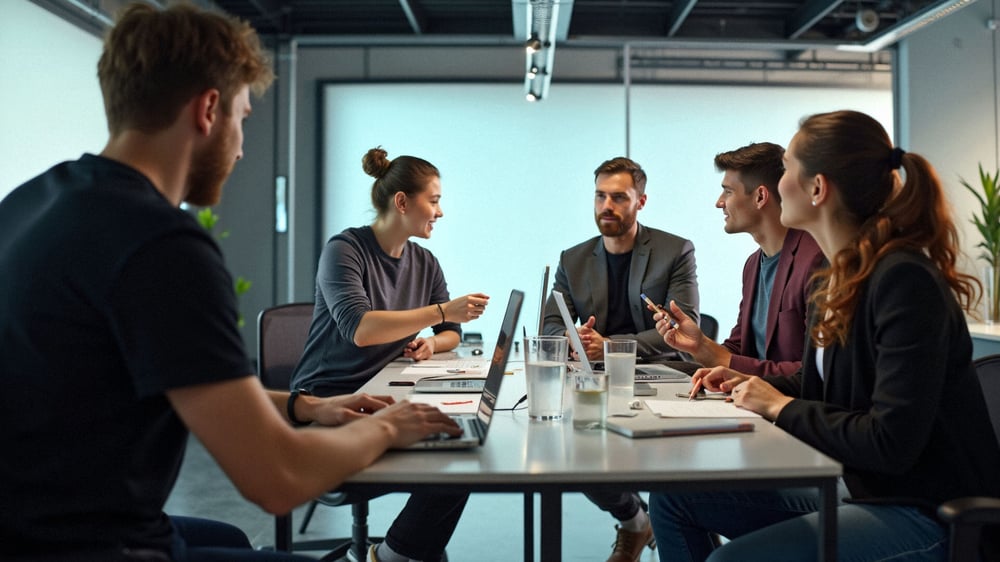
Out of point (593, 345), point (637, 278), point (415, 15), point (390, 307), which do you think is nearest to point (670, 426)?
point (593, 345)

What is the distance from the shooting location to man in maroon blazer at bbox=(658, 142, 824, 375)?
2.52 m

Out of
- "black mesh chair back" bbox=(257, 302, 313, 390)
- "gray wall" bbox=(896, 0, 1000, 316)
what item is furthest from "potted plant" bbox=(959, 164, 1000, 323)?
"black mesh chair back" bbox=(257, 302, 313, 390)

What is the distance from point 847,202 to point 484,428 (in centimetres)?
A: 91

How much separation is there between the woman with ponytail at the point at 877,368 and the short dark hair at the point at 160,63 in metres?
1.23

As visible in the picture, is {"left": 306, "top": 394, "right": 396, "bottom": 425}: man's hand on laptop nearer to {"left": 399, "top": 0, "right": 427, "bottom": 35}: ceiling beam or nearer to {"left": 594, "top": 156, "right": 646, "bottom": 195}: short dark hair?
{"left": 594, "top": 156, "right": 646, "bottom": 195}: short dark hair

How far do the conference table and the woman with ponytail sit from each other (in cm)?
13

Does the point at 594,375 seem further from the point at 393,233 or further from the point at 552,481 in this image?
the point at 393,233

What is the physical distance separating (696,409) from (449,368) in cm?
102

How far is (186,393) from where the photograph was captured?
43.3 inches

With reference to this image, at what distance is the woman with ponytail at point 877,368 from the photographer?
61.2 inches

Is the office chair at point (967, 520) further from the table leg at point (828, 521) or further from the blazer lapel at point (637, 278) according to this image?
the blazer lapel at point (637, 278)

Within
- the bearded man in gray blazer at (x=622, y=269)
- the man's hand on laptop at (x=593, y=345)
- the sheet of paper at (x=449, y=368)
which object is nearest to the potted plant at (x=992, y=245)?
the bearded man in gray blazer at (x=622, y=269)

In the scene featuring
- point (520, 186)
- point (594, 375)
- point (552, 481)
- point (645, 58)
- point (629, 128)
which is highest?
point (645, 58)

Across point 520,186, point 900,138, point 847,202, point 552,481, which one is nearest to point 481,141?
point 520,186
